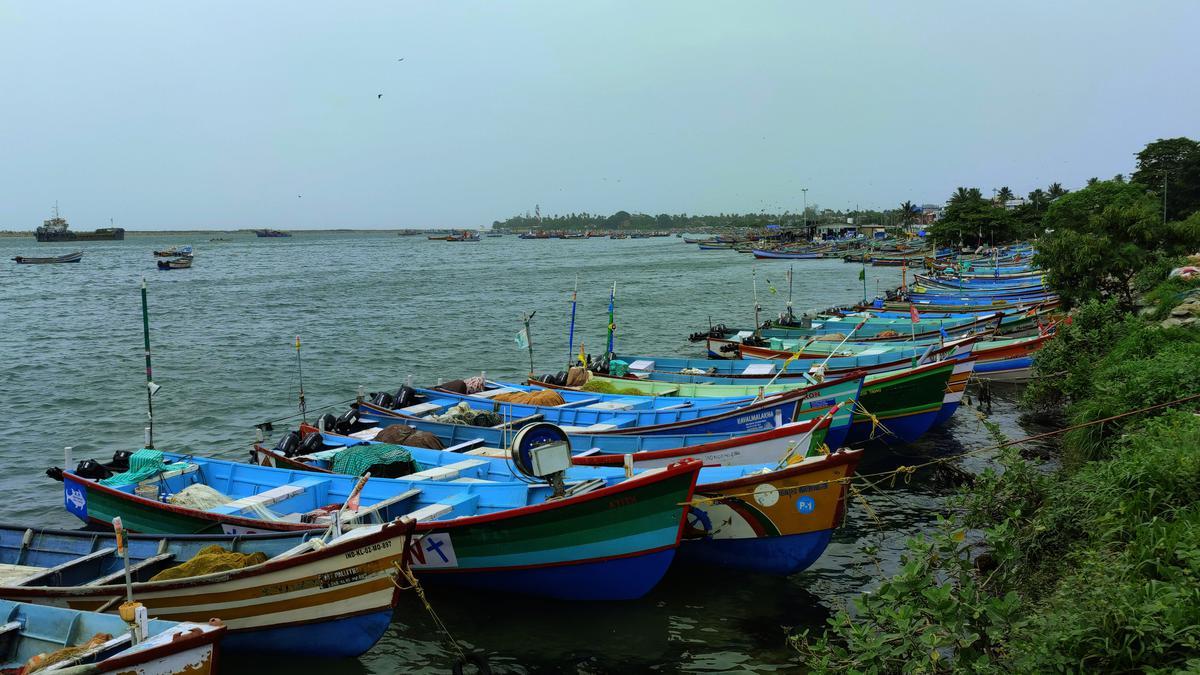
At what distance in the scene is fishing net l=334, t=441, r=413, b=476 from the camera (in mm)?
13719

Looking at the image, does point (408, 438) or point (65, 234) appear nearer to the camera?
point (408, 438)

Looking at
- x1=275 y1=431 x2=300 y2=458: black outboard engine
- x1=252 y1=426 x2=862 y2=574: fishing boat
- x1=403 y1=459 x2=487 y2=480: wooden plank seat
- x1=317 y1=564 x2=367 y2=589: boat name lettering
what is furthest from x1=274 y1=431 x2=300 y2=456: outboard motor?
x1=317 y1=564 x2=367 y2=589: boat name lettering

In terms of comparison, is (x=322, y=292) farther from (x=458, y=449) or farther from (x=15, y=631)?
(x=15, y=631)

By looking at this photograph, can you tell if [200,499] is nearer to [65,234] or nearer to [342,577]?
[342,577]

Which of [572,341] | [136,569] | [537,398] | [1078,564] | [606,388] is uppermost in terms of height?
[572,341]

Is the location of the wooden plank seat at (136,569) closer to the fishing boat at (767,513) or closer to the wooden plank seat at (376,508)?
the wooden plank seat at (376,508)

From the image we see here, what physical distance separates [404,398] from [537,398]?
3273 mm

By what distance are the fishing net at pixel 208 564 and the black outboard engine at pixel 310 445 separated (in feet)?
18.5

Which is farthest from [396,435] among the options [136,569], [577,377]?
[577,377]

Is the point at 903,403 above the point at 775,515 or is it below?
above

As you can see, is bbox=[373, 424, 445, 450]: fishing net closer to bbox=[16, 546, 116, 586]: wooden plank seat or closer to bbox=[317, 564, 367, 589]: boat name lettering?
bbox=[16, 546, 116, 586]: wooden plank seat

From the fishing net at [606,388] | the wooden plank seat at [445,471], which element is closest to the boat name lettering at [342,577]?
the wooden plank seat at [445,471]

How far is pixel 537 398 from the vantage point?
61.0 feet

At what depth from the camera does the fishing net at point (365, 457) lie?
13719 mm
